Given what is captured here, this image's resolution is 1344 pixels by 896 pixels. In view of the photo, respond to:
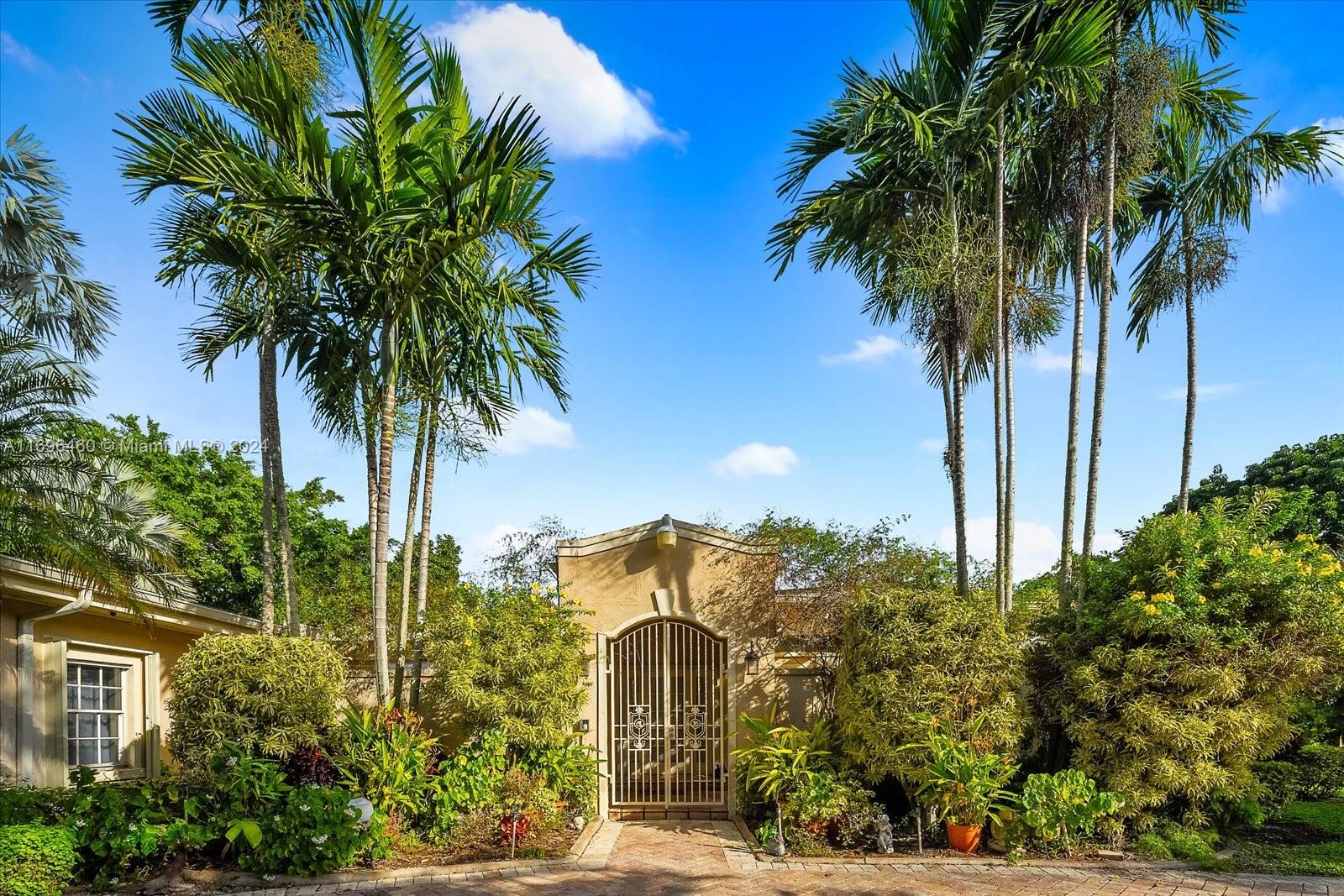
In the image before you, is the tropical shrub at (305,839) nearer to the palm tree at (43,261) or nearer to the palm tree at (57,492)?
the palm tree at (57,492)

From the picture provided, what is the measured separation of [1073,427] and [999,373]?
96 centimetres

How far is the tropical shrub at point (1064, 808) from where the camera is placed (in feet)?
24.5

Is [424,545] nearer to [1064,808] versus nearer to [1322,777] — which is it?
[1064,808]

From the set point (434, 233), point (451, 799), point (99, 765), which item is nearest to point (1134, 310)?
point (434, 233)

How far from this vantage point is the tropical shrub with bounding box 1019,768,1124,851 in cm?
746

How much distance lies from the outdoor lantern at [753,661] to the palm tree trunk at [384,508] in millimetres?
3875

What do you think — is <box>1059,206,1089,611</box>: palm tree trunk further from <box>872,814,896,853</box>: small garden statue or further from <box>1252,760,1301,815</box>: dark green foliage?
<box>872,814,896,853</box>: small garden statue

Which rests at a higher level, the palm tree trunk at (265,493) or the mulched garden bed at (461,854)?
the palm tree trunk at (265,493)

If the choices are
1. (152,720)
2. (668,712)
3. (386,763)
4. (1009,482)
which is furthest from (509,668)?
(1009,482)

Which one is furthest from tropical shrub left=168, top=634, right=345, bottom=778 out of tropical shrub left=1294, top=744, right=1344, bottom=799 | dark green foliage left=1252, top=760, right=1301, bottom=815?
tropical shrub left=1294, top=744, right=1344, bottom=799

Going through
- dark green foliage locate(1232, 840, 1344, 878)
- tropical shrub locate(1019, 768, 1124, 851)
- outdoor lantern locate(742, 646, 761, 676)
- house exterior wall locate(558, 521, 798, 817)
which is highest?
house exterior wall locate(558, 521, 798, 817)

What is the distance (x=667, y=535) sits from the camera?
9.59 meters

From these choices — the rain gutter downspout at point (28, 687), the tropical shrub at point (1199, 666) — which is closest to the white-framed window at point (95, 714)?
the rain gutter downspout at point (28, 687)

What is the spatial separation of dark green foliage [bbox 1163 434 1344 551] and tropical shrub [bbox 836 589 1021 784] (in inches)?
357
